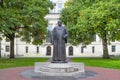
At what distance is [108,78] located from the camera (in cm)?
1409

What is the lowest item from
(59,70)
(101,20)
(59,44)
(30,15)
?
(59,70)

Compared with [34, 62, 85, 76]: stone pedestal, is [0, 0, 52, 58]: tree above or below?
above

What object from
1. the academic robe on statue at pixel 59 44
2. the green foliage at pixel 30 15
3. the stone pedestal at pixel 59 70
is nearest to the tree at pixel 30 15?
the green foliage at pixel 30 15

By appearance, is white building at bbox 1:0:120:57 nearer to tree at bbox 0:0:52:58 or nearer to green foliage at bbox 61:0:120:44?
green foliage at bbox 61:0:120:44

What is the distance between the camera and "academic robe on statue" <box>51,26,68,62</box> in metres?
16.2

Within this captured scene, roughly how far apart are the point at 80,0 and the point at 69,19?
338cm

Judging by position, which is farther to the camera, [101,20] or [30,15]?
[30,15]

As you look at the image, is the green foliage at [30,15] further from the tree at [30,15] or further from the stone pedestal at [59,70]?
the stone pedestal at [59,70]

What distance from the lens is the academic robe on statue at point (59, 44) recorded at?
16234 millimetres

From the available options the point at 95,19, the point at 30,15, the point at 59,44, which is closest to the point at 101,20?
the point at 95,19

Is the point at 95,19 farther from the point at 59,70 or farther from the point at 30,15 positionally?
the point at 59,70

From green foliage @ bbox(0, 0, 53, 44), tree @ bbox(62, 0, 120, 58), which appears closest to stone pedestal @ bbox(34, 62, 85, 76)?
tree @ bbox(62, 0, 120, 58)

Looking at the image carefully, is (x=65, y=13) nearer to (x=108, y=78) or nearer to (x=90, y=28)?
(x=90, y=28)

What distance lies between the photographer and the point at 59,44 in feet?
53.6
